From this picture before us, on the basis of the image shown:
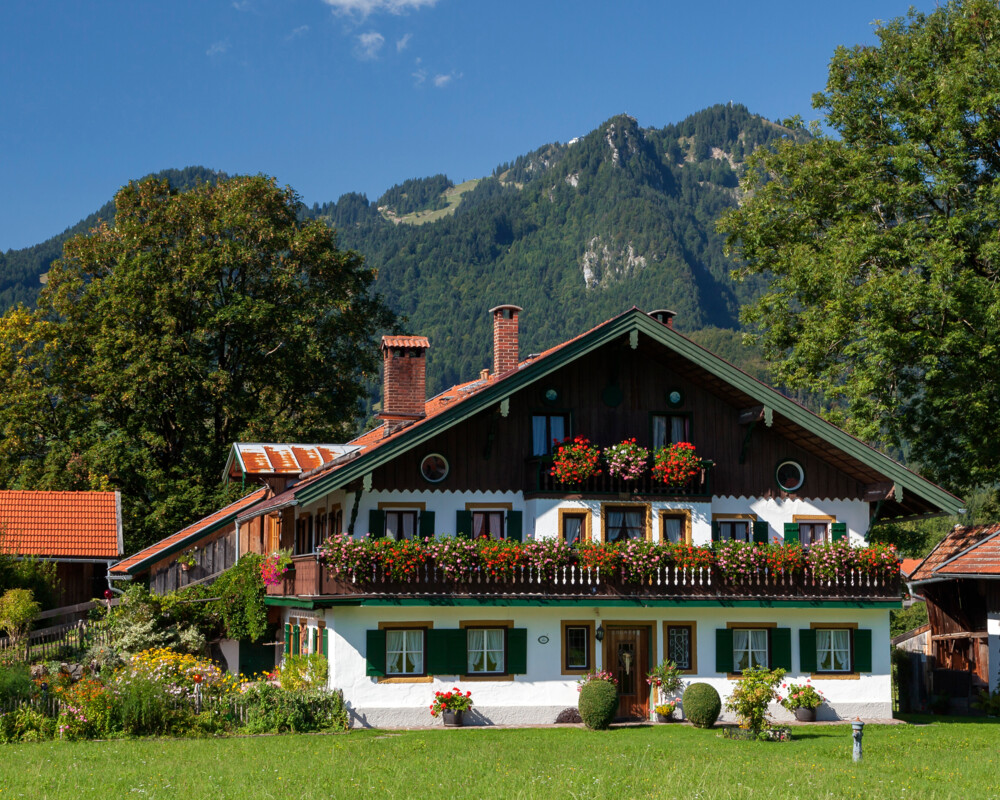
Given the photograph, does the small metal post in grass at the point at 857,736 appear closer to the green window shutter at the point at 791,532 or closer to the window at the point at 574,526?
the window at the point at 574,526

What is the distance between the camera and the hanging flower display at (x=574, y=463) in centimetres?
2880

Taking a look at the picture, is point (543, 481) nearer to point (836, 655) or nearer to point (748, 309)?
point (836, 655)

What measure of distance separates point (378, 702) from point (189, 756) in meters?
7.11

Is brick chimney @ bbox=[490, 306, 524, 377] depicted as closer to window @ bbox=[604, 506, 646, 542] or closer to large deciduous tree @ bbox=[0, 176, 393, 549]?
window @ bbox=[604, 506, 646, 542]

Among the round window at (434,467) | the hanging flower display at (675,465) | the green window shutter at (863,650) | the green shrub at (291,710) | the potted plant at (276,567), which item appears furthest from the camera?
the potted plant at (276,567)

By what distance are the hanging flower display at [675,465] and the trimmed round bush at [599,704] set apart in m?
5.46

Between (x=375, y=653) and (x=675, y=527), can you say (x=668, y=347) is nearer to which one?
(x=675, y=527)

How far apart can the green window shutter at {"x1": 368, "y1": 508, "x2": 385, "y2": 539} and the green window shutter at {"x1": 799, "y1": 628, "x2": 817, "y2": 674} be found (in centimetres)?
1091

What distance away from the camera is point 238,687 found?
26.2m

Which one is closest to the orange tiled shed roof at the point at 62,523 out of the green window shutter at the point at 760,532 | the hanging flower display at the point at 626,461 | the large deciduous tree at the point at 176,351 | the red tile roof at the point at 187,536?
the red tile roof at the point at 187,536

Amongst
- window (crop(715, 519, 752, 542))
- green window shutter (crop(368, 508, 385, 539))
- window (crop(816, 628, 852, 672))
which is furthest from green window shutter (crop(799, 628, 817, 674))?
green window shutter (crop(368, 508, 385, 539))

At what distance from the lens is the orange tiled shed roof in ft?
131

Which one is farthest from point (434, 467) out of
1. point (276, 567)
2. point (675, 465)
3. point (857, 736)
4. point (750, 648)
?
point (857, 736)

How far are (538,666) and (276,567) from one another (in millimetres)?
7234
